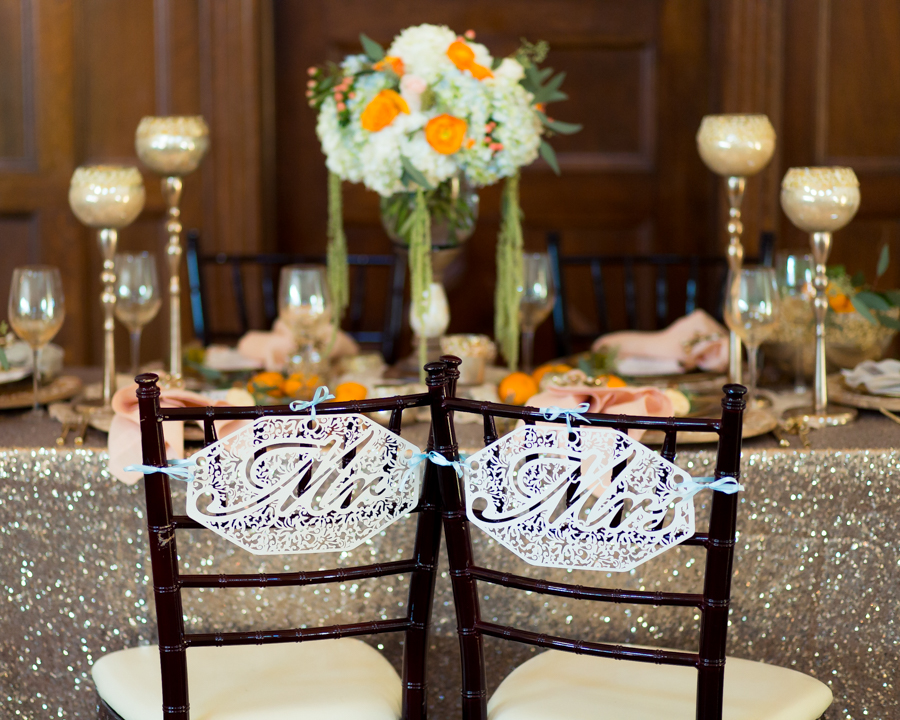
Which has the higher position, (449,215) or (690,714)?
(449,215)

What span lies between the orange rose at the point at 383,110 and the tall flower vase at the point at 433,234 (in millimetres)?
142

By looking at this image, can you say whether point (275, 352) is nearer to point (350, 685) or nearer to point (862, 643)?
point (350, 685)

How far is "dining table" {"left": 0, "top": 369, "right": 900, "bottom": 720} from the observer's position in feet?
4.41

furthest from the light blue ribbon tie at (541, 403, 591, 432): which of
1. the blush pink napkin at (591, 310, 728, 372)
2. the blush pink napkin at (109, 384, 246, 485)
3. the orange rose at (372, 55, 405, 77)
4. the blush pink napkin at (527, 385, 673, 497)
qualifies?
the blush pink napkin at (591, 310, 728, 372)

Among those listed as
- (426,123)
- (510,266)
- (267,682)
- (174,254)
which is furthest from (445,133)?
(267,682)

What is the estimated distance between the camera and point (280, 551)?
111 centimetres

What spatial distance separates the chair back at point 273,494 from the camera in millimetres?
1062

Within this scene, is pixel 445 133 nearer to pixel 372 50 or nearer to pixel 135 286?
pixel 372 50

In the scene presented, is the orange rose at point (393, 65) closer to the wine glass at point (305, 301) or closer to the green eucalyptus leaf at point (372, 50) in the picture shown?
the green eucalyptus leaf at point (372, 50)

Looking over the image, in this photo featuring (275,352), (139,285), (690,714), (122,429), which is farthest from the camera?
(275,352)

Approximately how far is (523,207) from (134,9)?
1.24 m

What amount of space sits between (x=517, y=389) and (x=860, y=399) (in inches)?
19.7

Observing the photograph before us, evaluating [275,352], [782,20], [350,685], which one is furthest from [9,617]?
[782,20]

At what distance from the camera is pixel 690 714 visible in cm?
115
